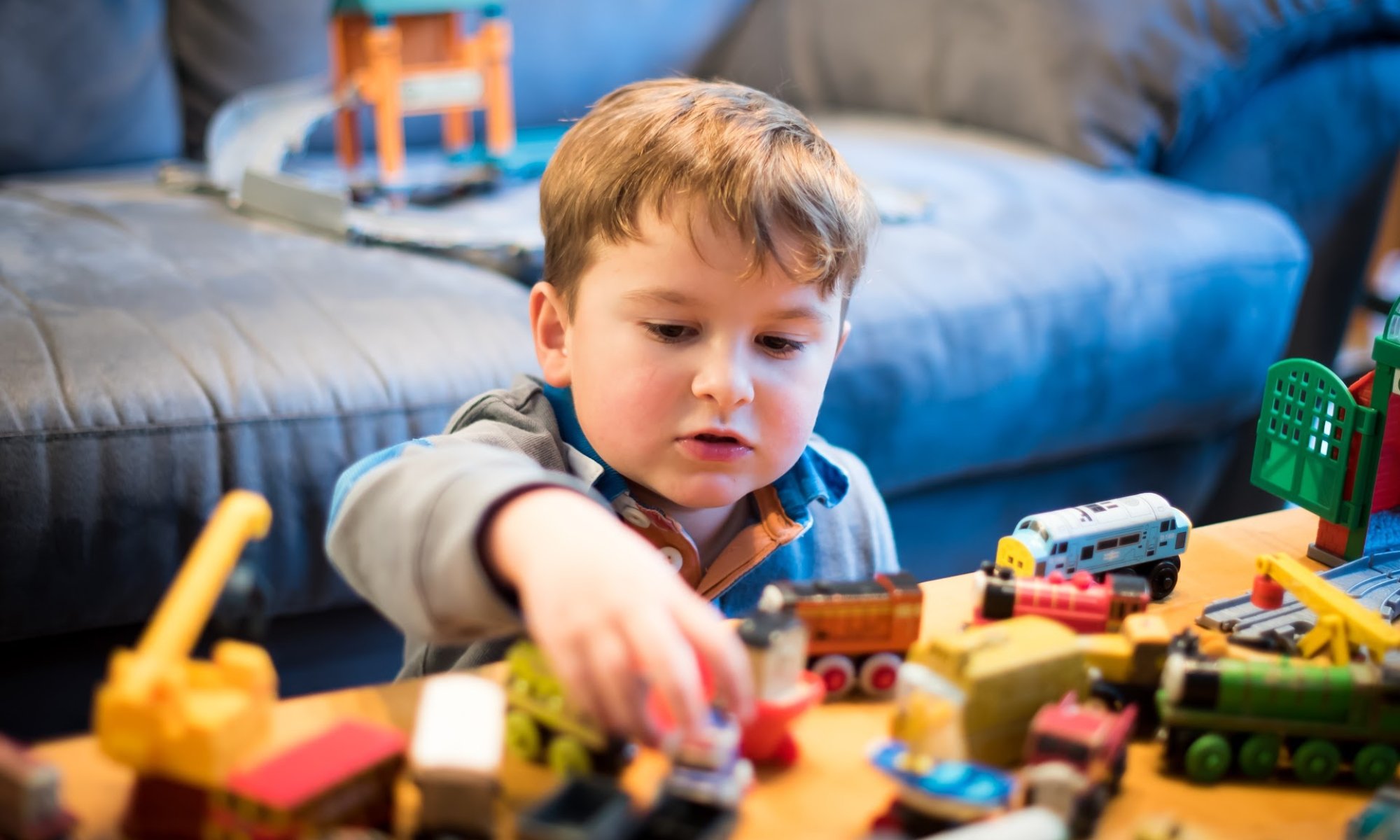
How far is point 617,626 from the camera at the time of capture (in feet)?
1.53

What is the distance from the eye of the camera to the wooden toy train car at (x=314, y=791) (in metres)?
0.43

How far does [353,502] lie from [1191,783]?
366 millimetres

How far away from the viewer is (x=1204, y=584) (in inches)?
29.1

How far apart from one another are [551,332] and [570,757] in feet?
1.30

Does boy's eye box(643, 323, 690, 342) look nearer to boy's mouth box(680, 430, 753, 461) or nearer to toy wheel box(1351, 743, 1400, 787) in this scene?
boy's mouth box(680, 430, 753, 461)

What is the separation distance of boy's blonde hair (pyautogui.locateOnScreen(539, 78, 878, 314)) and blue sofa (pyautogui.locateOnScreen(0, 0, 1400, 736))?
0.31 meters

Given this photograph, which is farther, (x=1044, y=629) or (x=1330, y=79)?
(x=1330, y=79)

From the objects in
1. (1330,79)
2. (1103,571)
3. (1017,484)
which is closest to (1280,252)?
(1330,79)

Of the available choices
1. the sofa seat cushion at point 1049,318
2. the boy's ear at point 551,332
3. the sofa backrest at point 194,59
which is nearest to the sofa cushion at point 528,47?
the sofa backrest at point 194,59

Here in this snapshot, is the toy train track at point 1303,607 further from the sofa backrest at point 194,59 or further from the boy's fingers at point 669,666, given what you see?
the sofa backrest at point 194,59

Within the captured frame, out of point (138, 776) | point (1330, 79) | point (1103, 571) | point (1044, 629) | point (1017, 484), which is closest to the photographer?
point (138, 776)

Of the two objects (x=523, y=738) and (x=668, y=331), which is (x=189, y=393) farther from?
(x=523, y=738)

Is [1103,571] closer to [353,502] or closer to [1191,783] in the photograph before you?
[1191,783]

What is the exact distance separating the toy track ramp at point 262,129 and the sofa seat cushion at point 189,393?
276 millimetres
